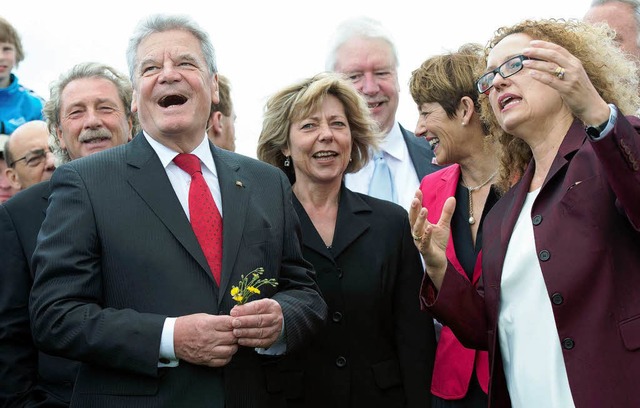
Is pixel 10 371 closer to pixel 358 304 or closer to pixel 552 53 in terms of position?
pixel 358 304

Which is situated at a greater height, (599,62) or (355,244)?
(599,62)

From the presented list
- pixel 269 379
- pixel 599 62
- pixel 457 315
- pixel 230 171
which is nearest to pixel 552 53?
pixel 599 62

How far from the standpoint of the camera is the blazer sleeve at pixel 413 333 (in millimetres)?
4551

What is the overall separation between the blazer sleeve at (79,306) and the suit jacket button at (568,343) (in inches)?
58.3

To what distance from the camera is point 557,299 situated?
10.7 feet

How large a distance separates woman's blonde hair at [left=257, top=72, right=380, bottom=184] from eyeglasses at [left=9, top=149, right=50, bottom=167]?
4.84 feet

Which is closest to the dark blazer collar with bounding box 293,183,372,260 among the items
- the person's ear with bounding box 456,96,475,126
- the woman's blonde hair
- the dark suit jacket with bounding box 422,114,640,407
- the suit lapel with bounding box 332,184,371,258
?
the suit lapel with bounding box 332,184,371,258

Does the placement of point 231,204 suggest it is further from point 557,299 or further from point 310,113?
point 310,113

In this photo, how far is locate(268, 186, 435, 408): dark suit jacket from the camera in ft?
14.8

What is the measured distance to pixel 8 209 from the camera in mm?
4148

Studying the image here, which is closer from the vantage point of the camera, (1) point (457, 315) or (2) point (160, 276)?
(2) point (160, 276)

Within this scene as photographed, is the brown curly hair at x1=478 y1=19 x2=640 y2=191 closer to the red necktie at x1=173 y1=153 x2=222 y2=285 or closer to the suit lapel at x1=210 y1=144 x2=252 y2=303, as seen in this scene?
the suit lapel at x1=210 y1=144 x2=252 y2=303

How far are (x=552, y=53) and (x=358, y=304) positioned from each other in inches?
74.7

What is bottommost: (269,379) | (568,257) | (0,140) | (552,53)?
(269,379)
